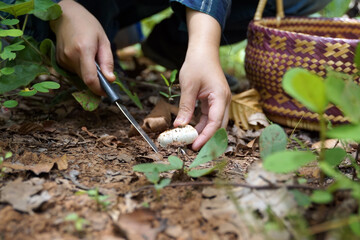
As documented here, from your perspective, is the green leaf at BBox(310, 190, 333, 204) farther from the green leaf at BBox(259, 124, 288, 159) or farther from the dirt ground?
the green leaf at BBox(259, 124, 288, 159)

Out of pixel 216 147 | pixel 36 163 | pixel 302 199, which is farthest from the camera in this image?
pixel 36 163

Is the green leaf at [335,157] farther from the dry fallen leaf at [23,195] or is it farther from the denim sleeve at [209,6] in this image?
the denim sleeve at [209,6]

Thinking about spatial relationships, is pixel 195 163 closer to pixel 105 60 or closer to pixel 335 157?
pixel 335 157

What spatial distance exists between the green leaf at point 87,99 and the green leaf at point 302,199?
1.02m

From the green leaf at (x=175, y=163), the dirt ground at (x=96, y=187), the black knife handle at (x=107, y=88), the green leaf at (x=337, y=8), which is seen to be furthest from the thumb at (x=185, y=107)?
the green leaf at (x=337, y=8)

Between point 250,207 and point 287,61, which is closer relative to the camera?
point 250,207

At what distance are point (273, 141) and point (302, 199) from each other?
20cm

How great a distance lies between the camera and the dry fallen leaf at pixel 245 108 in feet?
6.04

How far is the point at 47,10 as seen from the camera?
1.57 meters

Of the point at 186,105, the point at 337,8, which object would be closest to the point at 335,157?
the point at 186,105

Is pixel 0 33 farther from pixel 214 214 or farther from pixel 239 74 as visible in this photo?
pixel 239 74

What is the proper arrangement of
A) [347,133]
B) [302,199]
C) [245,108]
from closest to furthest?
[347,133] → [302,199] → [245,108]

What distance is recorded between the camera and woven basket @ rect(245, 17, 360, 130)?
168 centimetres

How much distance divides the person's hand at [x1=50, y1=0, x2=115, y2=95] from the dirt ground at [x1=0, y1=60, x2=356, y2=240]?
0.25m
